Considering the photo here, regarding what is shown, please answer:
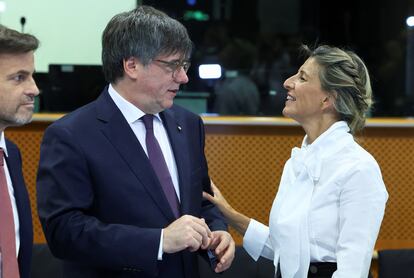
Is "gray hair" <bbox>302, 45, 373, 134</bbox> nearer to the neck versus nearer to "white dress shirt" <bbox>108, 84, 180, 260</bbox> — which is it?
the neck

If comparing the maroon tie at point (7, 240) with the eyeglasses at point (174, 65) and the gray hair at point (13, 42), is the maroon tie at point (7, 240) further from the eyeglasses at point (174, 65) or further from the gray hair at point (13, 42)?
the eyeglasses at point (174, 65)

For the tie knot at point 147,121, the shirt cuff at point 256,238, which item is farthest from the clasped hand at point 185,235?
the shirt cuff at point 256,238

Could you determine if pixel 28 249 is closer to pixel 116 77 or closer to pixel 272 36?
pixel 116 77

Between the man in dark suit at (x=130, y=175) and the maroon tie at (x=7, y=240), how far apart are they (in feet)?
0.42

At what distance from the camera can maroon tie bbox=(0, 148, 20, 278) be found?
86.5 inches

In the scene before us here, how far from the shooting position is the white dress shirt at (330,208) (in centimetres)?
256

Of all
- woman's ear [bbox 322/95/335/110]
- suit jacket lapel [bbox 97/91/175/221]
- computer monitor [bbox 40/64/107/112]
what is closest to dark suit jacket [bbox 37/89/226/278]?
suit jacket lapel [bbox 97/91/175/221]

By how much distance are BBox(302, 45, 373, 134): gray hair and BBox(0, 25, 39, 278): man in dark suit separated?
1.08 m

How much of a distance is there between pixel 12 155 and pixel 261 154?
304 cm

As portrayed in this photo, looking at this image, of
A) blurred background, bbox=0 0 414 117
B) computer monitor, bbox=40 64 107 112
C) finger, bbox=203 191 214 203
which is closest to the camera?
finger, bbox=203 191 214 203

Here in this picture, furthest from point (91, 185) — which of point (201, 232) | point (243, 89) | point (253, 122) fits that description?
point (243, 89)

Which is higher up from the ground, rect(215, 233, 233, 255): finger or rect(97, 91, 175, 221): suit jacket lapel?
rect(97, 91, 175, 221): suit jacket lapel

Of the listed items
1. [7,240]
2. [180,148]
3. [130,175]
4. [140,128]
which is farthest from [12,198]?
[180,148]

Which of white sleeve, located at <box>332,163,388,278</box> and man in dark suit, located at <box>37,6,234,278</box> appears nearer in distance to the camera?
man in dark suit, located at <box>37,6,234,278</box>
